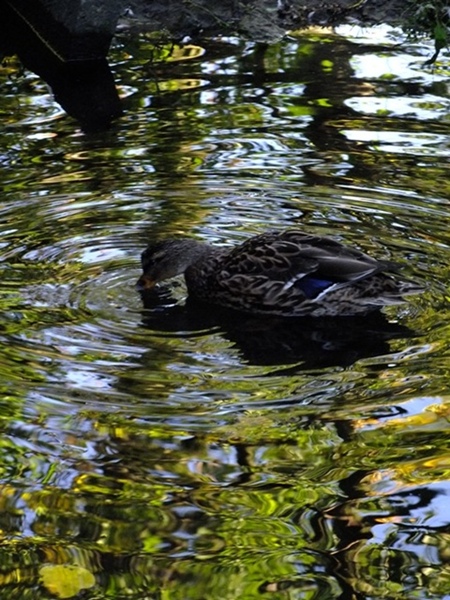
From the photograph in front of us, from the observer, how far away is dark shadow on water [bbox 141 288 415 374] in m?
6.74

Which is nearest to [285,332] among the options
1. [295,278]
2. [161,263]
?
[295,278]

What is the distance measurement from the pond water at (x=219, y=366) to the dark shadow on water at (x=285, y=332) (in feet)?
0.08

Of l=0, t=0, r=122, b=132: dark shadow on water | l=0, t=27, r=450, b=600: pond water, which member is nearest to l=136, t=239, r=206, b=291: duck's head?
l=0, t=27, r=450, b=600: pond water

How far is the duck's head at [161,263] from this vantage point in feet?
25.5

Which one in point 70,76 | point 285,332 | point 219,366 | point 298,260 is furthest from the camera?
point 70,76

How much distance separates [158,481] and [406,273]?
2949 millimetres

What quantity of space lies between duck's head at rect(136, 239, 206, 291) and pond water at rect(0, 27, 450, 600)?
0.10 meters

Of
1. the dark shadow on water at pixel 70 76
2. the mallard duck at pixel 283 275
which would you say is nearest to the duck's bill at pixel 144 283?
the mallard duck at pixel 283 275

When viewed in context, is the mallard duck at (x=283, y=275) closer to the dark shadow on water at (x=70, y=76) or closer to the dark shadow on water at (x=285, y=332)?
the dark shadow on water at (x=285, y=332)

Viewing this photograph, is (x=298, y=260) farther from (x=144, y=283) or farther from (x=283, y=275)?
(x=144, y=283)

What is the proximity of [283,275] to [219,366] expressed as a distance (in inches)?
54.7

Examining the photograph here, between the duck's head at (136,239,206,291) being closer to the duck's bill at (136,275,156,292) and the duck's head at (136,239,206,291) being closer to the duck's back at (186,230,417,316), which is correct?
the duck's bill at (136,275,156,292)

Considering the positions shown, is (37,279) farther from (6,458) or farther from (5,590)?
(5,590)

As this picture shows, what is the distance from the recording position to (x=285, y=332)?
7.36 m
